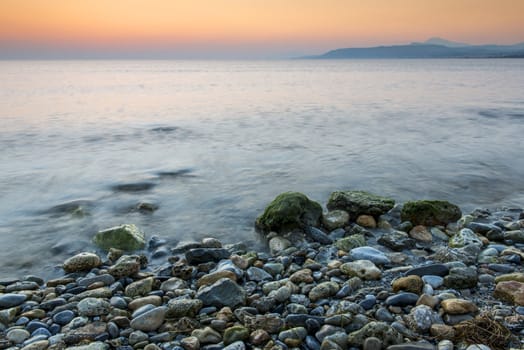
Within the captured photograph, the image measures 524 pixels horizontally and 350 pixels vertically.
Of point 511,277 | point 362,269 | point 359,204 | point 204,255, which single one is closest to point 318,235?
point 359,204

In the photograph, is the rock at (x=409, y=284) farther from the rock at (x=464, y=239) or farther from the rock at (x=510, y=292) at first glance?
the rock at (x=464, y=239)

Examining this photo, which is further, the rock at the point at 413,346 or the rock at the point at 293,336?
the rock at the point at 293,336

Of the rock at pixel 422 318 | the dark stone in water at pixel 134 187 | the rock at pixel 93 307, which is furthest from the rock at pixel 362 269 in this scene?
the dark stone in water at pixel 134 187

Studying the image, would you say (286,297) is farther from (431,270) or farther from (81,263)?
(81,263)

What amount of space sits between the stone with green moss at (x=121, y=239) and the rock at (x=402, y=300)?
11.5 feet

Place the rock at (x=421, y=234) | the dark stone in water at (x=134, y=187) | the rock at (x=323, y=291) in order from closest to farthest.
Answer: the rock at (x=323, y=291) → the rock at (x=421, y=234) → the dark stone in water at (x=134, y=187)

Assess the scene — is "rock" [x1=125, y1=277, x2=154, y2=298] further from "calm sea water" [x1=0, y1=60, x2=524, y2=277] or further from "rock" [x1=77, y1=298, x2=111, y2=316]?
"calm sea water" [x1=0, y1=60, x2=524, y2=277]

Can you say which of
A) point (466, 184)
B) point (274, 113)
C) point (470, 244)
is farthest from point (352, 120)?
point (470, 244)

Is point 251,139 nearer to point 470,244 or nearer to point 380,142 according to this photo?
point 380,142

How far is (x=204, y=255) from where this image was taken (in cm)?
520

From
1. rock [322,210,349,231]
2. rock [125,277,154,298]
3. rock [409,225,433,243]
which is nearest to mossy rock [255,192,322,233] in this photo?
rock [322,210,349,231]

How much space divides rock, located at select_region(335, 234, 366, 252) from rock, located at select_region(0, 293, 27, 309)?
3732 mm

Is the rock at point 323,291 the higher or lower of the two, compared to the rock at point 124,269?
higher

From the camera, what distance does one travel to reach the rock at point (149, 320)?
12.0ft
